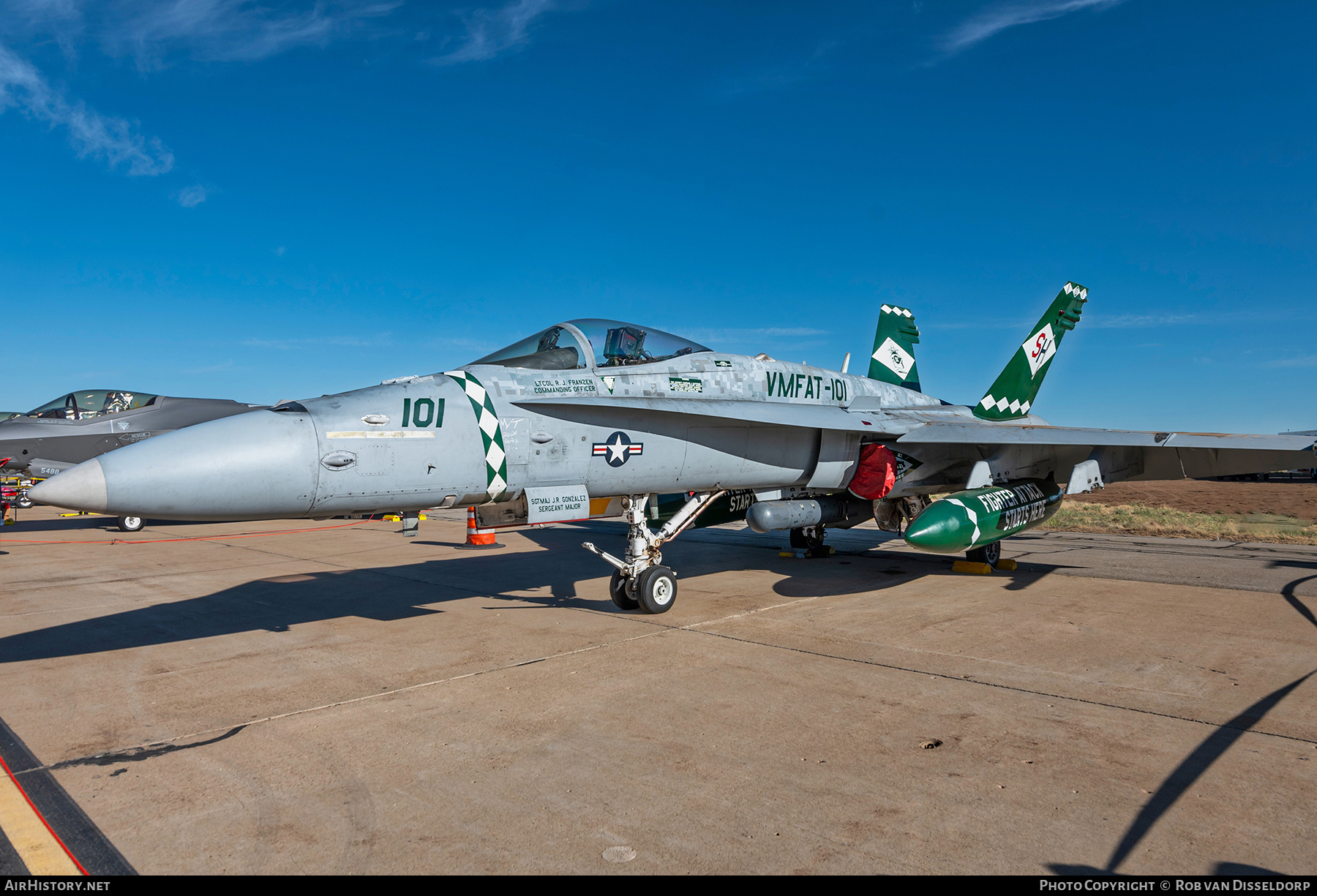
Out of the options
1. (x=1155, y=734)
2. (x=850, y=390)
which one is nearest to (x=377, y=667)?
(x=1155, y=734)

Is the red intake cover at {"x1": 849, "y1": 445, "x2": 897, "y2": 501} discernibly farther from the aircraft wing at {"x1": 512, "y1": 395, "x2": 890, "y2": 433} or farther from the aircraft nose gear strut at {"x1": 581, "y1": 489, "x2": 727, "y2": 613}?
the aircraft nose gear strut at {"x1": 581, "y1": 489, "x2": 727, "y2": 613}

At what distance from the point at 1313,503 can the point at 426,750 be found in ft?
112

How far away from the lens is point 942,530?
7918mm

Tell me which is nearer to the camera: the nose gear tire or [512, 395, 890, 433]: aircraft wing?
[512, 395, 890, 433]: aircraft wing

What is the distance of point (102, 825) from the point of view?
3.26 meters

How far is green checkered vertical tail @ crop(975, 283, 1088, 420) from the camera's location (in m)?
12.9

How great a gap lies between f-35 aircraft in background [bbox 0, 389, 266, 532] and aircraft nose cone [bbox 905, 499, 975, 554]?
1432 cm

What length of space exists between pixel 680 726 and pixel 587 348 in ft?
12.1

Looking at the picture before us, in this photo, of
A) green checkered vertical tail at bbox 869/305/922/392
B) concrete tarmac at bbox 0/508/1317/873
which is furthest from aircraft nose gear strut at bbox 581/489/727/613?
green checkered vertical tail at bbox 869/305/922/392

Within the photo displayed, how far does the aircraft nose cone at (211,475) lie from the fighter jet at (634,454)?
0.01 metres

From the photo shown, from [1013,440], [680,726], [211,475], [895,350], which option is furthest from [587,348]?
[895,350]

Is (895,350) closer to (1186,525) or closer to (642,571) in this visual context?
(642,571)
